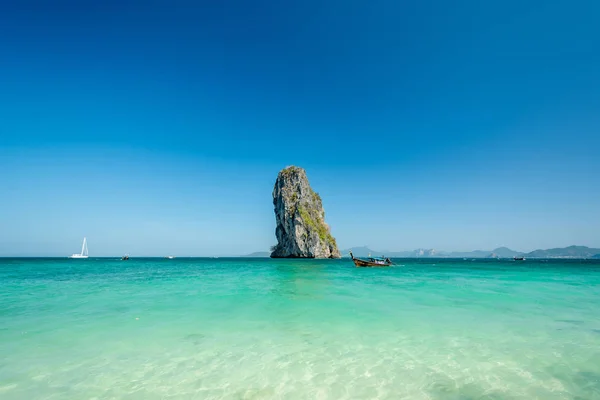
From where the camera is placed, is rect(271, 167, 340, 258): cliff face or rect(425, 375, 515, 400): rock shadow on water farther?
rect(271, 167, 340, 258): cliff face

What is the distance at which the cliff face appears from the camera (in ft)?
357

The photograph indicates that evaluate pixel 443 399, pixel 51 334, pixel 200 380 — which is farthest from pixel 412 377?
pixel 51 334

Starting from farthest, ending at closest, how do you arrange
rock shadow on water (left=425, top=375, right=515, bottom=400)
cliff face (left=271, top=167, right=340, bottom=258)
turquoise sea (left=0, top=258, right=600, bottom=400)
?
cliff face (left=271, top=167, right=340, bottom=258), turquoise sea (left=0, top=258, right=600, bottom=400), rock shadow on water (left=425, top=375, right=515, bottom=400)

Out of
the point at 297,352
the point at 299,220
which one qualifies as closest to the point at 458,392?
the point at 297,352

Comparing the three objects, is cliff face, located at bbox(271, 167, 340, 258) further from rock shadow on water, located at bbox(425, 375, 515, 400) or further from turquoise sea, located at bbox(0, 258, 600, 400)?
rock shadow on water, located at bbox(425, 375, 515, 400)

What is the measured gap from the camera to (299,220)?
10850cm

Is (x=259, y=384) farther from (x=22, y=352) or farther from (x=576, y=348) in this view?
(x=576, y=348)

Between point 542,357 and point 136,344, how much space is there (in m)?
9.95

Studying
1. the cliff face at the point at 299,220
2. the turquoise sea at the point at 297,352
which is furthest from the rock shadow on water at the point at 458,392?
the cliff face at the point at 299,220

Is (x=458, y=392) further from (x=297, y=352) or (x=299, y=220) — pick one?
(x=299, y=220)

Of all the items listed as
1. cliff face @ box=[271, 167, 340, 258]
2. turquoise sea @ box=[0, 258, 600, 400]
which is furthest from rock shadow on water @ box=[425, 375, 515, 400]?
cliff face @ box=[271, 167, 340, 258]

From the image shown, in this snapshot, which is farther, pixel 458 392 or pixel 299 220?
pixel 299 220

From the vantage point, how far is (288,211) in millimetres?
111938

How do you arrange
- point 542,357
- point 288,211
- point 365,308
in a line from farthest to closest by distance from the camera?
point 288,211
point 365,308
point 542,357
